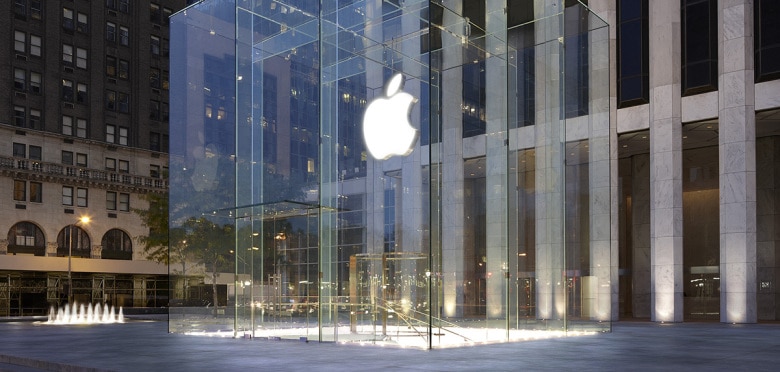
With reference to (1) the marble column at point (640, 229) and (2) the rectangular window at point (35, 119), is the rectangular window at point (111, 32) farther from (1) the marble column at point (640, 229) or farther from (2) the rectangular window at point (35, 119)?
(1) the marble column at point (640, 229)

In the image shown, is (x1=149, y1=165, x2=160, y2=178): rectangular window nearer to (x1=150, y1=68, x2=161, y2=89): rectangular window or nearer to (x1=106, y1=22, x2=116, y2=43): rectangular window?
(x1=150, y1=68, x2=161, y2=89): rectangular window

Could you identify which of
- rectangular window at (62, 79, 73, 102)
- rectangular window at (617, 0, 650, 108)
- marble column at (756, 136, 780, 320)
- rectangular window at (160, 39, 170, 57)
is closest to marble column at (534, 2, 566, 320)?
rectangular window at (617, 0, 650, 108)

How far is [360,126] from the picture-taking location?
76.9 feet

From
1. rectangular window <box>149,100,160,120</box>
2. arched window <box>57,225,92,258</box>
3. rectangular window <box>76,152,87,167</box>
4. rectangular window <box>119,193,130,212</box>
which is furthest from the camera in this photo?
rectangular window <box>149,100,160,120</box>

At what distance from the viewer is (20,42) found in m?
74.1

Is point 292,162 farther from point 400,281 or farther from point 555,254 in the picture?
point 555,254

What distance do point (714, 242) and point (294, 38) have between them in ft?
118

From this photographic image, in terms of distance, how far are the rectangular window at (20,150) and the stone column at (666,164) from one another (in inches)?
2260

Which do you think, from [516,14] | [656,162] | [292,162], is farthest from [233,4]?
[656,162]

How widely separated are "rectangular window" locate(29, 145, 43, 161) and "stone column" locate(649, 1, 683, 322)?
5756cm

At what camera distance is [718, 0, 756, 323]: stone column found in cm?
3759

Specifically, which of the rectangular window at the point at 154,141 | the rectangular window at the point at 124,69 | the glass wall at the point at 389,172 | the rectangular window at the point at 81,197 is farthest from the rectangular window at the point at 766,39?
the rectangular window at the point at 154,141

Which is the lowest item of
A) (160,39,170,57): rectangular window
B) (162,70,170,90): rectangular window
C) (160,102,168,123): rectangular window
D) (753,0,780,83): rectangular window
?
(753,0,780,83): rectangular window

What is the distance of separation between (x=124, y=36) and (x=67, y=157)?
618 inches
